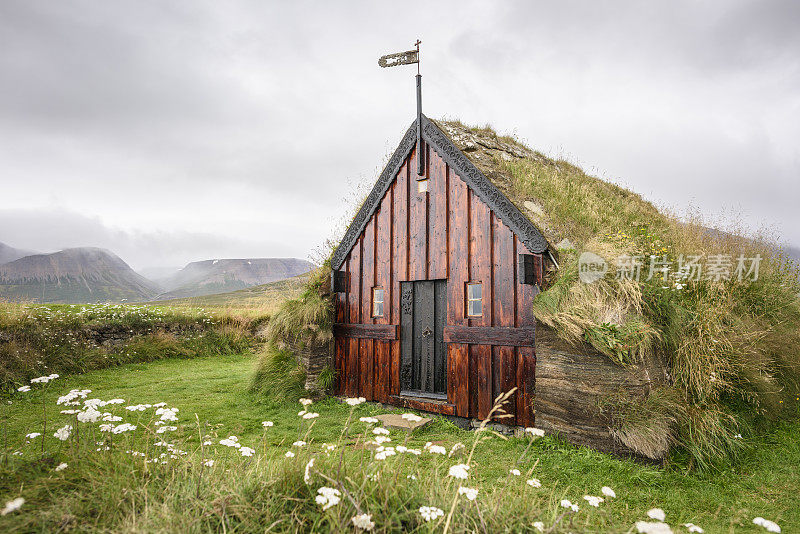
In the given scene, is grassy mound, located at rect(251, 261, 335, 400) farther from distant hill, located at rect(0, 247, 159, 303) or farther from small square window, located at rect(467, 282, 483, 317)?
distant hill, located at rect(0, 247, 159, 303)

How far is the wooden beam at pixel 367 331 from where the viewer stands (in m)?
8.17

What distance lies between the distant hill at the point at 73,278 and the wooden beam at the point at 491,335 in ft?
525

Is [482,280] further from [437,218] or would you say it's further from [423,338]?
[423,338]

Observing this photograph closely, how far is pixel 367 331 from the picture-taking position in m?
8.55

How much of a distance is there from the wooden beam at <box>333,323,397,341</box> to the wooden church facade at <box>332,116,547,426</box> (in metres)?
0.03

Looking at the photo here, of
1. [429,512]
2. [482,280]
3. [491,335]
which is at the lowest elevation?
[429,512]

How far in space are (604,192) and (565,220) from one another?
5.42 meters

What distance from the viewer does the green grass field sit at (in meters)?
2.54

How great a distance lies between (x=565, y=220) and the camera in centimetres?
747

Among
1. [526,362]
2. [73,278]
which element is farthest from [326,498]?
[73,278]

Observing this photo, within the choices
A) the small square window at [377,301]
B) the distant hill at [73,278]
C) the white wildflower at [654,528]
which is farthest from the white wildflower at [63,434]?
the distant hill at [73,278]

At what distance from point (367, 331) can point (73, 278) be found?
203079 millimetres

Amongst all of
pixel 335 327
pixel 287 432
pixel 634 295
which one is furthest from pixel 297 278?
pixel 634 295

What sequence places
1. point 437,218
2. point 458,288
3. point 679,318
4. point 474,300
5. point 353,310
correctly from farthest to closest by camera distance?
point 353,310 < point 437,218 < point 458,288 < point 474,300 < point 679,318
